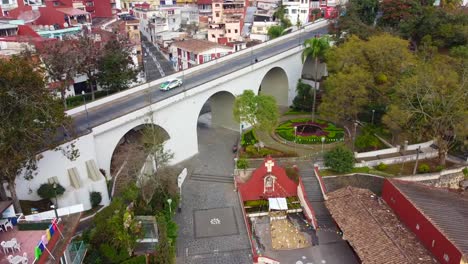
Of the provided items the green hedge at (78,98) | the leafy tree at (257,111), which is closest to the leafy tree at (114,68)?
the green hedge at (78,98)

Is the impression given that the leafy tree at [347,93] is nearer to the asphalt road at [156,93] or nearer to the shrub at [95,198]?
the asphalt road at [156,93]

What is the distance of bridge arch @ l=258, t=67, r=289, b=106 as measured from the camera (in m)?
42.6

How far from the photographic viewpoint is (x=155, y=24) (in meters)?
72.9

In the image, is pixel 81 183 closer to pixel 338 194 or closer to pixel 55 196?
pixel 55 196

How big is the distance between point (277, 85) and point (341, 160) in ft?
54.7

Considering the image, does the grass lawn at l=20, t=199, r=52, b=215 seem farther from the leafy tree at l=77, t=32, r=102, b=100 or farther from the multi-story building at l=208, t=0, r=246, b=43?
the multi-story building at l=208, t=0, r=246, b=43

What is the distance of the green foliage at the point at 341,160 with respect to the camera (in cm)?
2920

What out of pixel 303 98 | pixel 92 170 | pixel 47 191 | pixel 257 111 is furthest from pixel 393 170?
pixel 47 191

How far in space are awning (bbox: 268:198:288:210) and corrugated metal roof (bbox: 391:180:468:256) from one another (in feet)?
23.8

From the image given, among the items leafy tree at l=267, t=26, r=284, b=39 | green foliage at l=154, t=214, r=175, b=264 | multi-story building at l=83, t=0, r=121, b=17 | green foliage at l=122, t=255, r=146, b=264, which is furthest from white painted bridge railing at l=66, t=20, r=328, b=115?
multi-story building at l=83, t=0, r=121, b=17

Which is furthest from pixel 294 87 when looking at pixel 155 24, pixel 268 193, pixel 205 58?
pixel 155 24

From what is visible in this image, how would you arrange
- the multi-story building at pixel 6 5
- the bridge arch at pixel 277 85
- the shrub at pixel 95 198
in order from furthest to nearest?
the multi-story building at pixel 6 5
the bridge arch at pixel 277 85
the shrub at pixel 95 198

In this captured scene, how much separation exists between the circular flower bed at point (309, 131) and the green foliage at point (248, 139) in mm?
2653

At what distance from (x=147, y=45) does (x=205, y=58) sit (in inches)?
1218
